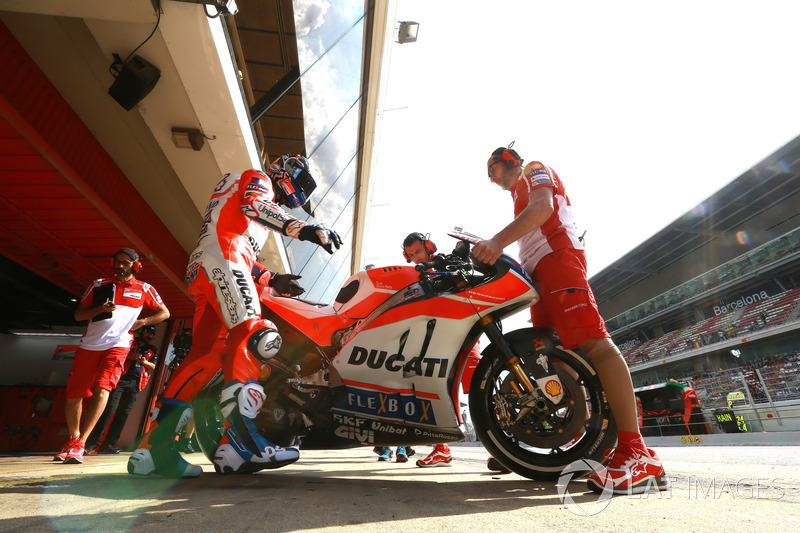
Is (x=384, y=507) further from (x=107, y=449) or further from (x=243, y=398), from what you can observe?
(x=107, y=449)

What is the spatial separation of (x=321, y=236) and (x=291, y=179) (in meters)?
0.86

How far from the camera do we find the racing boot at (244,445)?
1.64 meters

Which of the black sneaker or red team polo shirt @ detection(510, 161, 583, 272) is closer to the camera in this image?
red team polo shirt @ detection(510, 161, 583, 272)

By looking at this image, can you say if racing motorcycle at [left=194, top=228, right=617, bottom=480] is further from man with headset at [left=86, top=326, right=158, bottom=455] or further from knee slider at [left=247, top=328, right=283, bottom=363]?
man with headset at [left=86, top=326, right=158, bottom=455]

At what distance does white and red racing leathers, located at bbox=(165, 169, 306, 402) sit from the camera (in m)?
1.83

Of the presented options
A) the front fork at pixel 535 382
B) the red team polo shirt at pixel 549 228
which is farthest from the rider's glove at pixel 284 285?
the red team polo shirt at pixel 549 228

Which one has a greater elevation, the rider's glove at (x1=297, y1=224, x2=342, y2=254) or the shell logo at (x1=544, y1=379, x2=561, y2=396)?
the rider's glove at (x1=297, y1=224, x2=342, y2=254)

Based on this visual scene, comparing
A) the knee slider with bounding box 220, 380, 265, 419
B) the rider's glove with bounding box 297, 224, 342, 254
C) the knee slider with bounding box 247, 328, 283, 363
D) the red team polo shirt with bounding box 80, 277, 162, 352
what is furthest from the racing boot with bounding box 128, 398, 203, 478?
the red team polo shirt with bounding box 80, 277, 162, 352

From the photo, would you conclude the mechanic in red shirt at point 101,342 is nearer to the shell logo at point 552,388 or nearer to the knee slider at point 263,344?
the knee slider at point 263,344

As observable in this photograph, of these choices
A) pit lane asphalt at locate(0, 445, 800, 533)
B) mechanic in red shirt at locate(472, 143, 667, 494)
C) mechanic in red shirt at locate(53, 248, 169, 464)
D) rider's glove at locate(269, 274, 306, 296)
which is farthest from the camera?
mechanic in red shirt at locate(53, 248, 169, 464)

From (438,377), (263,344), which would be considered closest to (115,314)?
(263,344)

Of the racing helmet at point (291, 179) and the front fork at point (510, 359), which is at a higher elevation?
the racing helmet at point (291, 179)

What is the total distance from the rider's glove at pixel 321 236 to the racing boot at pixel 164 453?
1079mm

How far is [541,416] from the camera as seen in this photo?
1720 millimetres
